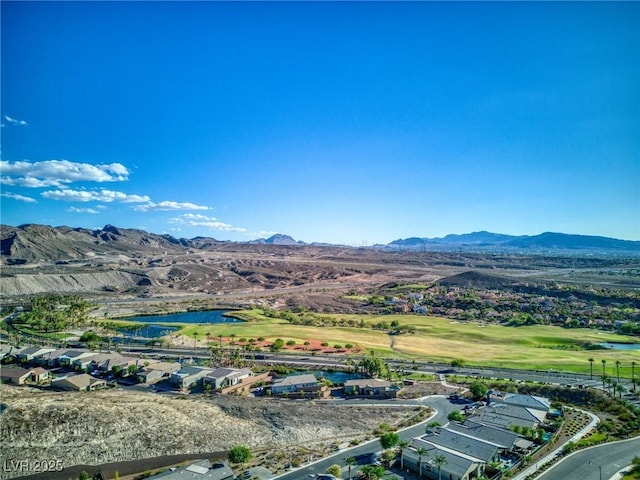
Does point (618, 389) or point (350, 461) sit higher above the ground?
point (350, 461)

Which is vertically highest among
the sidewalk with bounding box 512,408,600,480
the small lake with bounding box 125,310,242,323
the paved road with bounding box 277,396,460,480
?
the sidewalk with bounding box 512,408,600,480

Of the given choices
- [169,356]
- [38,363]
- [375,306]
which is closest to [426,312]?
[375,306]

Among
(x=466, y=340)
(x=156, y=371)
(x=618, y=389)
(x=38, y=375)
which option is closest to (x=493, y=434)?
(x=618, y=389)

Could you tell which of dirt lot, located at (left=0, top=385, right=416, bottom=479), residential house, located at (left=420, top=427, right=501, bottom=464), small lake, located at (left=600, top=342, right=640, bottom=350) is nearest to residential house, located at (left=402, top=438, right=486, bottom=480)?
residential house, located at (left=420, top=427, right=501, bottom=464)

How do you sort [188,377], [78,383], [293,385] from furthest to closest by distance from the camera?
[188,377], [293,385], [78,383]

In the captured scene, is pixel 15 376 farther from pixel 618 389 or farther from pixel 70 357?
pixel 618 389

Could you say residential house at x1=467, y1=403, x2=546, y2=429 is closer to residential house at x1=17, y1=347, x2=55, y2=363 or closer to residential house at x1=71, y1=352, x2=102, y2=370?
residential house at x1=71, y1=352, x2=102, y2=370

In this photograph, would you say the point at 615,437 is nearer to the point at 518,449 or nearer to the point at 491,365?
the point at 518,449
